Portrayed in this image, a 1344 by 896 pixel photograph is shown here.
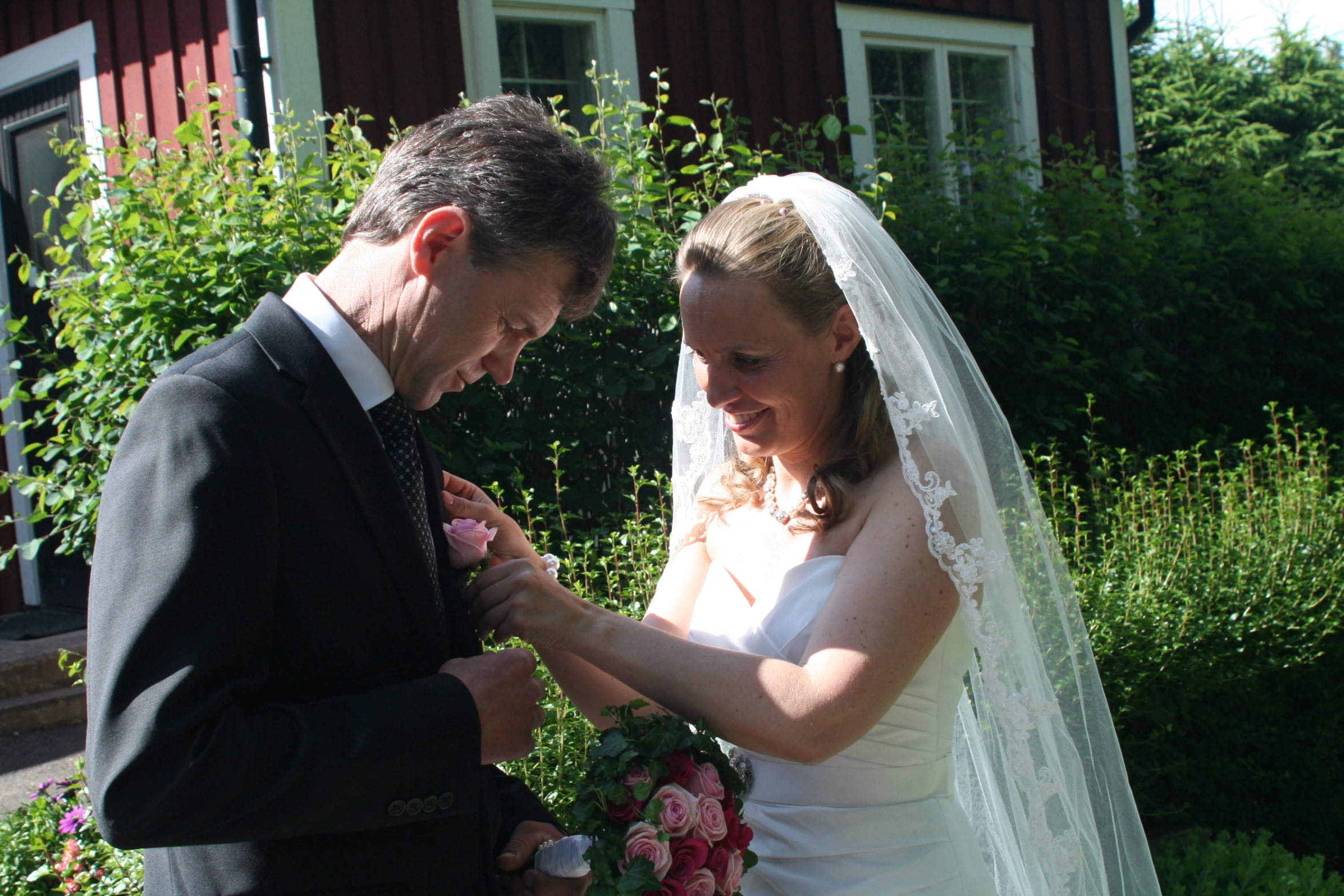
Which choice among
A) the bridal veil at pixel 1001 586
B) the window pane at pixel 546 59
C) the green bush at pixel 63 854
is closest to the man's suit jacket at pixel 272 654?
the bridal veil at pixel 1001 586

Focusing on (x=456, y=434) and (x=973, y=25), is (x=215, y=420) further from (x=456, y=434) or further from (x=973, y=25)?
(x=973, y=25)

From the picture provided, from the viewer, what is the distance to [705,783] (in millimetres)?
1753

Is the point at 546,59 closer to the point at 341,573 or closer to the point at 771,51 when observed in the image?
the point at 771,51

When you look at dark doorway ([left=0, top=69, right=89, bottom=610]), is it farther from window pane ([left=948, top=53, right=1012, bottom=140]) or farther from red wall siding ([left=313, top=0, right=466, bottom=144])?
window pane ([left=948, top=53, right=1012, bottom=140])

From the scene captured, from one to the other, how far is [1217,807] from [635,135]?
11.8ft

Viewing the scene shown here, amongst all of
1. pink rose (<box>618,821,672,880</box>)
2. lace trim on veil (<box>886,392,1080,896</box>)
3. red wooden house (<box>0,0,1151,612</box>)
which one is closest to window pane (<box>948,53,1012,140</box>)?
red wooden house (<box>0,0,1151,612</box>)

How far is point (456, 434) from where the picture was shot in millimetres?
4301

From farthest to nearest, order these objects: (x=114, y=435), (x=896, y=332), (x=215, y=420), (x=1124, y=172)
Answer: (x=1124, y=172), (x=114, y=435), (x=896, y=332), (x=215, y=420)

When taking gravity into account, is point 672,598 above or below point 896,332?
below

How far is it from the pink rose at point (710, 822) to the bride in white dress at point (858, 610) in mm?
141

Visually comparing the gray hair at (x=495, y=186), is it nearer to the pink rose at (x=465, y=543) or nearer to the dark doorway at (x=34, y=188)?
the pink rose at (x=465, y=543)

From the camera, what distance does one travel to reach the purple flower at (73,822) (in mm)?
3027

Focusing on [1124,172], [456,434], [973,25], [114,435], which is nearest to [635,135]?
[456,434]

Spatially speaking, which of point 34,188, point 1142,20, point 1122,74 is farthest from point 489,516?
point 1142,20
